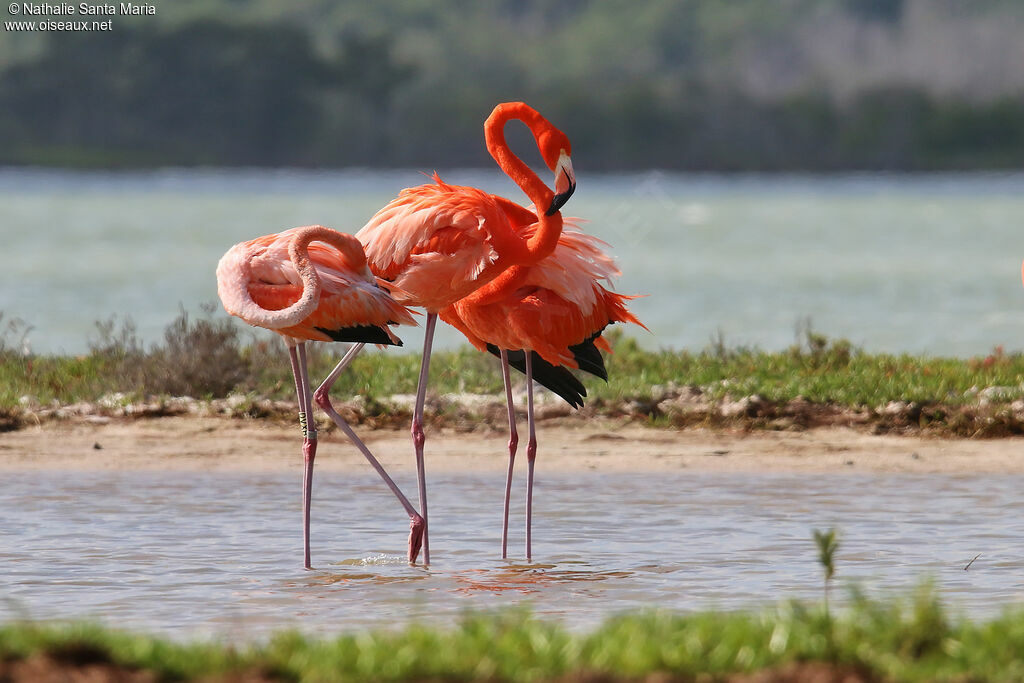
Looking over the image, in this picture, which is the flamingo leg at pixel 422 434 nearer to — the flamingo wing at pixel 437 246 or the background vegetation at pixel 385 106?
the flamingo wing at pixel 437 246

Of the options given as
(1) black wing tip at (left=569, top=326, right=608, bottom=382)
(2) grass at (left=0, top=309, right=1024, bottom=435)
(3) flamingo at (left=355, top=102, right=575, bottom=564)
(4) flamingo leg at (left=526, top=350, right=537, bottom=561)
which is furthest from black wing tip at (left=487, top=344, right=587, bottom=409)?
(2) grass at (left=0, top=309, right=1024, bottom=435)

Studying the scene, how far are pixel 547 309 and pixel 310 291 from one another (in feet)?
4.11

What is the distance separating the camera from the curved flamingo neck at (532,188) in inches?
287

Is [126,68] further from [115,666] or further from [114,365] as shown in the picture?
[115,666]

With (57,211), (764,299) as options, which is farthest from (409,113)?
(764,299)

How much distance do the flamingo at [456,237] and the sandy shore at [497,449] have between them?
2.44 metres

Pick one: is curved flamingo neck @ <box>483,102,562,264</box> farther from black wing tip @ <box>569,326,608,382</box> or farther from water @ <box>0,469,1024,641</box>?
water @ <box>0,469,1024,641</box>

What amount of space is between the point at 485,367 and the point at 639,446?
1862 mm

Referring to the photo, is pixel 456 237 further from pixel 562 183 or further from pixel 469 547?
pixel 469 547

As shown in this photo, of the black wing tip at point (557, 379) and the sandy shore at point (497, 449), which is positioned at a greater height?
the black wing tip at point (557, 379)

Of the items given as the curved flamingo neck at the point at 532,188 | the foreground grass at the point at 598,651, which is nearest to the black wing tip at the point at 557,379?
the curved flamingo neck at the point at 532,188

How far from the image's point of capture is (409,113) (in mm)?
91812

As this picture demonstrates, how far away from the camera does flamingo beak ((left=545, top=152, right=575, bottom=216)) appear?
719cm

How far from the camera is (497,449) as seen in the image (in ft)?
32.7
